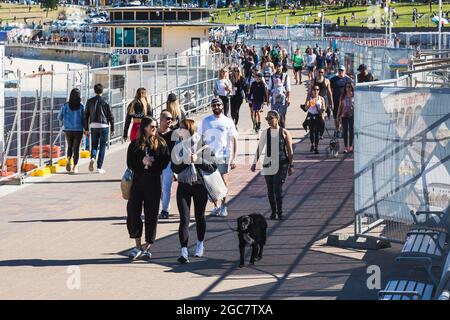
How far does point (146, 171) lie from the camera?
13023mm

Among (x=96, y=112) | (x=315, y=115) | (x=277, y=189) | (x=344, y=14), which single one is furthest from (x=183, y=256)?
(x=344, y=14)

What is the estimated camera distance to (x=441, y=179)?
12.4 metres

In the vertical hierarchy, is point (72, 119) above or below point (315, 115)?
above

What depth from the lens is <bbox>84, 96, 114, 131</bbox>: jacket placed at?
20.3m

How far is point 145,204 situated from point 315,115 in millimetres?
10236

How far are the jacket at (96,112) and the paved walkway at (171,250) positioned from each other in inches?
41.9

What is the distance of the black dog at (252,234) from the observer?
12.8 meters

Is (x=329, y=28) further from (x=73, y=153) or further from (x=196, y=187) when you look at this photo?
(x=196, y=187)

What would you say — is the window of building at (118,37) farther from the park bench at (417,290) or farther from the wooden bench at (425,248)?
the park bench at (417,290)

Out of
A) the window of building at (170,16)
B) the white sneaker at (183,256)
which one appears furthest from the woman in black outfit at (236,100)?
the window of building at (170,16)

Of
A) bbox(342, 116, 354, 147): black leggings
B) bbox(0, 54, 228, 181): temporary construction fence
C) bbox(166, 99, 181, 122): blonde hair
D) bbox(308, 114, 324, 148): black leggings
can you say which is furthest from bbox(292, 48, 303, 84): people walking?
bbox(166, 99, 181, 122): blonde hair

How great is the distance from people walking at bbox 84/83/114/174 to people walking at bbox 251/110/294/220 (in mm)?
5318

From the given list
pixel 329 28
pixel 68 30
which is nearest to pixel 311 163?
pixel 329 28

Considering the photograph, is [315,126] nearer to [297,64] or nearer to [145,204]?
[145,204]
